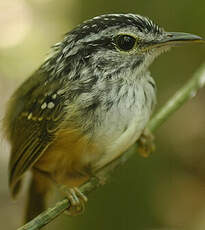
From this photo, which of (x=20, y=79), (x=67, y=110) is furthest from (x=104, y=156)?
(x=20, y=79)

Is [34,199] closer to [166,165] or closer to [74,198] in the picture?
[74,198]

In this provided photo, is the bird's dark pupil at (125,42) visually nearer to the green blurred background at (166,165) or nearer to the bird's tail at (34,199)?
the bird's tail at (34,199)

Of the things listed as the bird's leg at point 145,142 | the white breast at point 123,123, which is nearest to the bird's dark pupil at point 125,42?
the white breast at point 123,123

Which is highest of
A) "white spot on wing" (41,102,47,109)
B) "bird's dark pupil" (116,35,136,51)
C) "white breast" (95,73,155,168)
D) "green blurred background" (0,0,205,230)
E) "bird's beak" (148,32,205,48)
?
"bird's dark pupil" (116,35,136,51)

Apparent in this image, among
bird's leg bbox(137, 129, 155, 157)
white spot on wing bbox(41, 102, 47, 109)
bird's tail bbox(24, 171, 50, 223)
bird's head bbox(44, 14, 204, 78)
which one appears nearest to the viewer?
bird's head bbox(44, 14, 204, 78)

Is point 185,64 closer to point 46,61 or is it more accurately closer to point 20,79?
point 46,61

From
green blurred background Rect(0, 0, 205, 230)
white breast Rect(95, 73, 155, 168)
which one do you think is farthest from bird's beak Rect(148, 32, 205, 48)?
green blurred background Rect(0, 0, 205, 230)

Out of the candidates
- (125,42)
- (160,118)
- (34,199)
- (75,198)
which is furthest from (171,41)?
(34,199)

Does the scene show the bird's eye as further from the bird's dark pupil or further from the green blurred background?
the green blurred background
